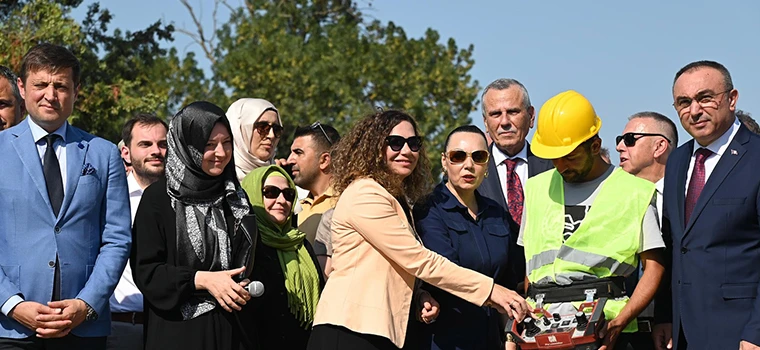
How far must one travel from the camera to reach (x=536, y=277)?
226 inches

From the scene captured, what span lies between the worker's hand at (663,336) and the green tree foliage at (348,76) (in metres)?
20.0

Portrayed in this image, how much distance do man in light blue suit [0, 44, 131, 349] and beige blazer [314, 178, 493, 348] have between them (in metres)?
1.21

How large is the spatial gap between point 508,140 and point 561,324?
7.18 ft

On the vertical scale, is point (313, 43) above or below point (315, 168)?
above

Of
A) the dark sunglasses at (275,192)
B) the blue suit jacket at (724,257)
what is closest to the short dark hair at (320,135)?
the dark sunglasses at (275,192)

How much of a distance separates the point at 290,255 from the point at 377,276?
3.42 ft

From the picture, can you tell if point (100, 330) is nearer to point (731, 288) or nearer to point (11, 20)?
point (731, 288)

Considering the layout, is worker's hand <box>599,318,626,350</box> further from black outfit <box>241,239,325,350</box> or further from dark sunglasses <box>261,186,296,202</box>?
dark sunglasses <box>261,186,296,202</box>

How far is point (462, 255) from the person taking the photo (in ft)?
19.5

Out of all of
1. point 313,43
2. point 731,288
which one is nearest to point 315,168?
point 731,288

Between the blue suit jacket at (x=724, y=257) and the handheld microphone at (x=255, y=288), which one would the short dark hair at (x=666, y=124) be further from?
the handheld microphone at (x=255, y=288)

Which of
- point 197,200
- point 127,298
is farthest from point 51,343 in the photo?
point 127,298

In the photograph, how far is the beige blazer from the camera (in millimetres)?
5570

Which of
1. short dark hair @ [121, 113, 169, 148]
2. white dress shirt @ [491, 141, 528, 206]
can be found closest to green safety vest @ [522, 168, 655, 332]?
white dress shirt @ [491, 141, 528, 206]
